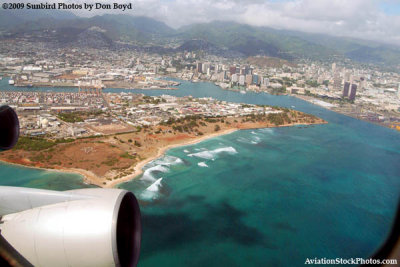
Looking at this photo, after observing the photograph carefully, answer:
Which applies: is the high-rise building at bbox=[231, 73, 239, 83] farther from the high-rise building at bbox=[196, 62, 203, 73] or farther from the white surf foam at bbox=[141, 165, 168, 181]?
the white surf foam at bbox=[141, 165, 168, 181]

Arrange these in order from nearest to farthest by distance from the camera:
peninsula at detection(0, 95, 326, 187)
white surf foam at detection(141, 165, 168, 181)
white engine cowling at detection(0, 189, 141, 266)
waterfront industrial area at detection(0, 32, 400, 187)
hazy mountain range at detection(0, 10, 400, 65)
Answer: white engine cowling at detection(0, 189, 141, 266) → white surf foam at detection(141, 165, 168, 181) → peninsula at detection(0, 95, 326, 187) → waterfront industrial area at detection(0, 32, 400, 187) → hazy mountain range at detection(0, 10, 400, 65)

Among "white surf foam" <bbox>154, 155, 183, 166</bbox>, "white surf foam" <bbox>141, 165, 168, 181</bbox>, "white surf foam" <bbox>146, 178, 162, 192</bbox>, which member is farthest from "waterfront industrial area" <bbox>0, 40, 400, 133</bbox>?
"white surf foam" <bbox>146, 178, 162, 192</bbox>

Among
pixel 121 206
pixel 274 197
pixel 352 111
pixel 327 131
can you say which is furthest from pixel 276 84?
pixel 121 206

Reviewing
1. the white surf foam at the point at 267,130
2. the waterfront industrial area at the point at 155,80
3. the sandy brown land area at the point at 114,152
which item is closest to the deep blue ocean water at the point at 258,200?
the sandy brown land area at the point at 114,152

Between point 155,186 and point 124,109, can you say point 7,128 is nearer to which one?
point 155,186

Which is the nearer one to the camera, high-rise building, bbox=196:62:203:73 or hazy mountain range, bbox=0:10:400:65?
high-rise building, bbox=196:62:203:73

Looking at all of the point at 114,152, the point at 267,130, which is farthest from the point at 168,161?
the point at 267,130
